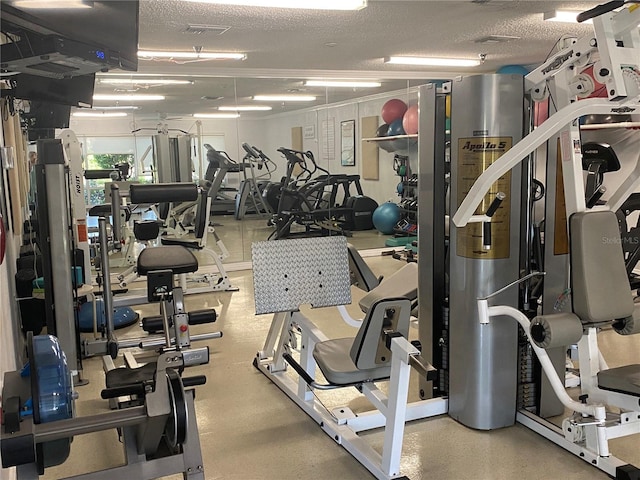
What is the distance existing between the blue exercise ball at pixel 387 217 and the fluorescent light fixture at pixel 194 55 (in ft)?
10.5

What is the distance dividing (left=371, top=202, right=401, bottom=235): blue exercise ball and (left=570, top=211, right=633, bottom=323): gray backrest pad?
603 centimetres

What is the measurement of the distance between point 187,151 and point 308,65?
6.07 feet

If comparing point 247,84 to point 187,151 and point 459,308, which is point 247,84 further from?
point 459,308

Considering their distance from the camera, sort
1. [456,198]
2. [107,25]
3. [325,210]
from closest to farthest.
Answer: [107,25]
[456,198]
[325,210]

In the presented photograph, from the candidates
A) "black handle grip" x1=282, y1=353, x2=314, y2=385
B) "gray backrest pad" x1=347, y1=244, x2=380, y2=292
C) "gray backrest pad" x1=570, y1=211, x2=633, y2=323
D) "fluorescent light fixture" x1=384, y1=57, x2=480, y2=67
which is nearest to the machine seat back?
"black handle grip" x1=282, y1=353, x2=314, y2=385

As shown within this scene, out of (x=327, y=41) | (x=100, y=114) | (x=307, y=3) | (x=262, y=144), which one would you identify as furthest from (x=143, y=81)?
(x=307, y=3)

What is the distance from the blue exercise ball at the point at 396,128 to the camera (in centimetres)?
825

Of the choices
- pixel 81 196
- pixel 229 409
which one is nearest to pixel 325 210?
pixel 81 196

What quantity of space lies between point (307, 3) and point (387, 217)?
465 cm

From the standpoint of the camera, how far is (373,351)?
243 centimetres

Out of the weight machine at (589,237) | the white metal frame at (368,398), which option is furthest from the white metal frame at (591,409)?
the white metal frame at (368,398)

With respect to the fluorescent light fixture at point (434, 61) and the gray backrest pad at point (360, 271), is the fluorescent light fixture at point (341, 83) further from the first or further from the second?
the gray backrest pad at point (360, 271)

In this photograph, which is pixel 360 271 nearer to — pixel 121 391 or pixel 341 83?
pixel 121 391

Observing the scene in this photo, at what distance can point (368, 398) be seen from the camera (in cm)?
252
